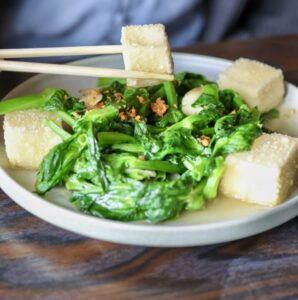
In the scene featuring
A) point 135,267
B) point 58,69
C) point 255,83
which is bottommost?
point 135,267

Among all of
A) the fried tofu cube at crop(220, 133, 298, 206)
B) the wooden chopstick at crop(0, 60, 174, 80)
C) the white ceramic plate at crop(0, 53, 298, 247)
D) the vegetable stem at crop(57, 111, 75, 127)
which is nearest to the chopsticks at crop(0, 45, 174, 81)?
the wooden chopstick at crop(0, 60, 174, 80)

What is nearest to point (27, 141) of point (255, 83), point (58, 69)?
point (58, 69)

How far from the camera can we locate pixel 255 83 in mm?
1795

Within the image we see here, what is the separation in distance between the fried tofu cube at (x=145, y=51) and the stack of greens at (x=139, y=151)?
0.28 ft

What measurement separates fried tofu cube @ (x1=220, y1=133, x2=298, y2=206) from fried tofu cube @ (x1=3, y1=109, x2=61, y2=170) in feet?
1.37

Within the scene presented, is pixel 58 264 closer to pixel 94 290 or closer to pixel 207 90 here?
pixel 94 290

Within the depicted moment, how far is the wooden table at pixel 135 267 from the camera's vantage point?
48.5 inches

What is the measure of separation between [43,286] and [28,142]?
380 mm

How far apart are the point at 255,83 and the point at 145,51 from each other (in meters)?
0.39

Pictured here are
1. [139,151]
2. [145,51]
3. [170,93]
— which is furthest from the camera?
[170,93]

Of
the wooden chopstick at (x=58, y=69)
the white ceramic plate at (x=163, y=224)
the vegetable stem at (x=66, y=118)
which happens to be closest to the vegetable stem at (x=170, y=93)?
the wooden chopstick at (x=58, y=69)

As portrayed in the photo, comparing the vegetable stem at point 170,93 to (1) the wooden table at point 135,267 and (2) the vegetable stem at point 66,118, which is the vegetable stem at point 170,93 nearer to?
(2) the vegetable stem at point 66,118

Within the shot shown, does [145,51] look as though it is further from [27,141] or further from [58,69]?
[27,141]

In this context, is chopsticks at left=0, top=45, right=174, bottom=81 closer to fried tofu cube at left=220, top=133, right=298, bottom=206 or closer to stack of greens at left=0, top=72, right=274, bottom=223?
stack of greens at left=0, top=72, right=274, bottom=223
